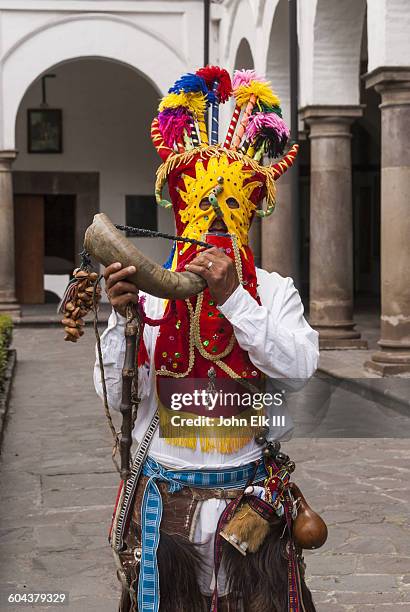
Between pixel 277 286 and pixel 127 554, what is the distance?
0.82 metres

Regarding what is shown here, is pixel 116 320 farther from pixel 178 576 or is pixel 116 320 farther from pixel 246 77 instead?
pixel 246 77

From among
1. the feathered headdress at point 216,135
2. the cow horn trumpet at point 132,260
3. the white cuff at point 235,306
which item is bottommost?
the white cuff at point 235,306

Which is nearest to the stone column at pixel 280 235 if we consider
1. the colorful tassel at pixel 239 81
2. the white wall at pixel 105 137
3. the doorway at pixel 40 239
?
the white wall at pixel 105 137

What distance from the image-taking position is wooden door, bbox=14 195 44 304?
72.1 feet

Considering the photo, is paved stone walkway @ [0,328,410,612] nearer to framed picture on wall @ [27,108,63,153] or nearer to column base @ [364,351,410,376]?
column base @ [364,351,410,376]

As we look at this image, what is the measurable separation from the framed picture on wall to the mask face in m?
19.3

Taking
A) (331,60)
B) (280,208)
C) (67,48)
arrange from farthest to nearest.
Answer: (67,48), (280,208), (331,60)

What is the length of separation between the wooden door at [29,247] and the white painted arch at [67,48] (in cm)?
421

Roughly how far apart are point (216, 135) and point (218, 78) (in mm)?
225

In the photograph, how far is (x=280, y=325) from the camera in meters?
2.76

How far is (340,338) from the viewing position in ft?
41.6

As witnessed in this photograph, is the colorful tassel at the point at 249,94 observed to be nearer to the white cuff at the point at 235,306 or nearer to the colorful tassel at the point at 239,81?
the colorful tassel at the point at 239,81

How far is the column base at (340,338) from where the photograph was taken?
1262 cm

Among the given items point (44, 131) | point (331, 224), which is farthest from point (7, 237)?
point (331, 224)
